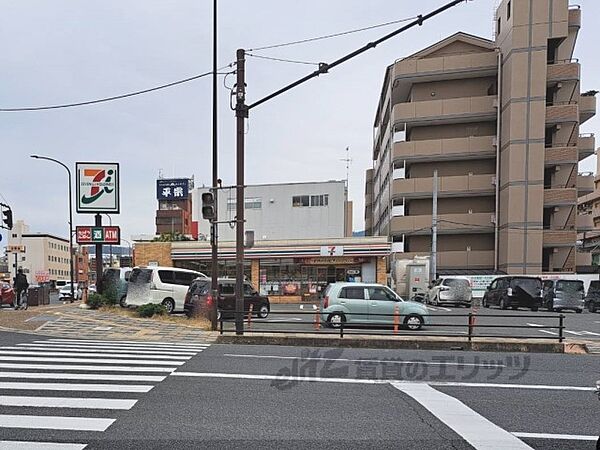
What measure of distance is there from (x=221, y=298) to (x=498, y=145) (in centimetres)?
2895

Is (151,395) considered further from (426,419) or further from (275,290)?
(275,290)

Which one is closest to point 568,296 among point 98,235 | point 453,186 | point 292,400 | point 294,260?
point 453,186

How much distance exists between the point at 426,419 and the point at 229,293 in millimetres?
12690

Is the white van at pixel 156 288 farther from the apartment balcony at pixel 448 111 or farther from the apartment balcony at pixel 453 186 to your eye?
the apartment balcony at pixel 448 111

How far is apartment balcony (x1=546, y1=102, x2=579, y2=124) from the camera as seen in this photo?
34.8m

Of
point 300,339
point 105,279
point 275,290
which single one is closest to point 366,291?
point 300,339

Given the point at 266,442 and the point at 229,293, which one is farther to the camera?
the point at 229,293

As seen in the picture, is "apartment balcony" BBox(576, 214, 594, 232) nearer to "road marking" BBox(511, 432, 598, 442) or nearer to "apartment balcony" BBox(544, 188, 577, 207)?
"apartment balcony" BBox(544, 188, 577, 207)

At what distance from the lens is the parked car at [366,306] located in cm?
1431

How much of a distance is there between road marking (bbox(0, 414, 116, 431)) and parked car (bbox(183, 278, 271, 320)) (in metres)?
9.90

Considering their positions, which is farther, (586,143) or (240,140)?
(586,143)

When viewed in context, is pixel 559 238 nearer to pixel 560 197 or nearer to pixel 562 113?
pixel 560 197

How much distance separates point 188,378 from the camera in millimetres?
7660

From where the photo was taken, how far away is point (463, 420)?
5.62 metres
